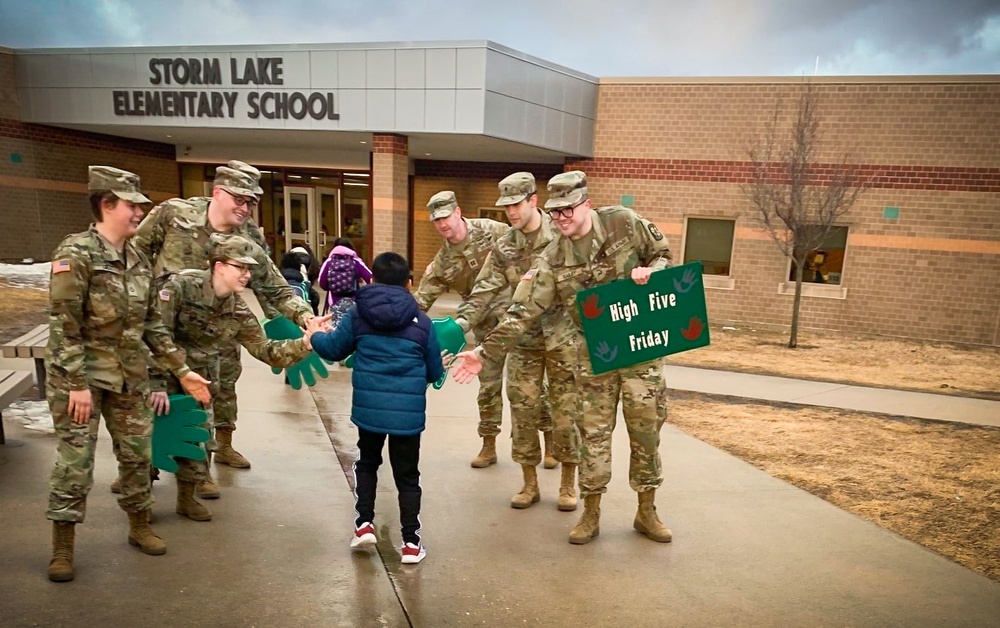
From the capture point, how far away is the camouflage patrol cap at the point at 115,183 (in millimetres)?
3123

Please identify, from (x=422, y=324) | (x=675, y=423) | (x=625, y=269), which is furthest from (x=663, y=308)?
(x=675, y=423)

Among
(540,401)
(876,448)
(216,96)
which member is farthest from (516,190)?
(216,96)

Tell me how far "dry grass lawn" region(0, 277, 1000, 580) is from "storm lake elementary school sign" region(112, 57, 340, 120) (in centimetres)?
551

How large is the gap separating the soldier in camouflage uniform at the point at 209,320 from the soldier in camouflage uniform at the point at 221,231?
40 cm

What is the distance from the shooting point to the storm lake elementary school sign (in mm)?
13422

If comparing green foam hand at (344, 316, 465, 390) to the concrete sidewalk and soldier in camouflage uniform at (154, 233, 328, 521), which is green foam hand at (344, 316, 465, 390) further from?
the concrete sidewalk

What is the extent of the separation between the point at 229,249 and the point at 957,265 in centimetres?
1486

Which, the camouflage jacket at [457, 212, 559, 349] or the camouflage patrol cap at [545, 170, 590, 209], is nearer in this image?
the camouflage patrol cap at [545, 170, 590, 209]

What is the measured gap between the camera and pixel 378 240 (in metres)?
14.4

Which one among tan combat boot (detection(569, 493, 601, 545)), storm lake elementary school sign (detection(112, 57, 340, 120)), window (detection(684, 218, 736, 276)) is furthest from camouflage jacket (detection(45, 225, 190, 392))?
window (detection(684, 218, 736, 276))

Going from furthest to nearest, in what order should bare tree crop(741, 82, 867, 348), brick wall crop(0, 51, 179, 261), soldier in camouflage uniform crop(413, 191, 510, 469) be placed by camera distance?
1. brick wall crop(0, 51, 179, 261)
2. bare tree crop(741, 82, 867, 348)
3. soldier in camouflage uniform crop(413, 191, 510, 469)

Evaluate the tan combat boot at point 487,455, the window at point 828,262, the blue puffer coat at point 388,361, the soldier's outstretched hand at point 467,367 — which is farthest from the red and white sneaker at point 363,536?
the window at point 828,262

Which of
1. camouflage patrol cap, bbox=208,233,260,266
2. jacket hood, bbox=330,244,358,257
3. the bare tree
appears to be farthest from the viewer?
the bare tree

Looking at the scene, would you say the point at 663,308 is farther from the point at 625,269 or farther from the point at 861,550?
the point at 861,550
